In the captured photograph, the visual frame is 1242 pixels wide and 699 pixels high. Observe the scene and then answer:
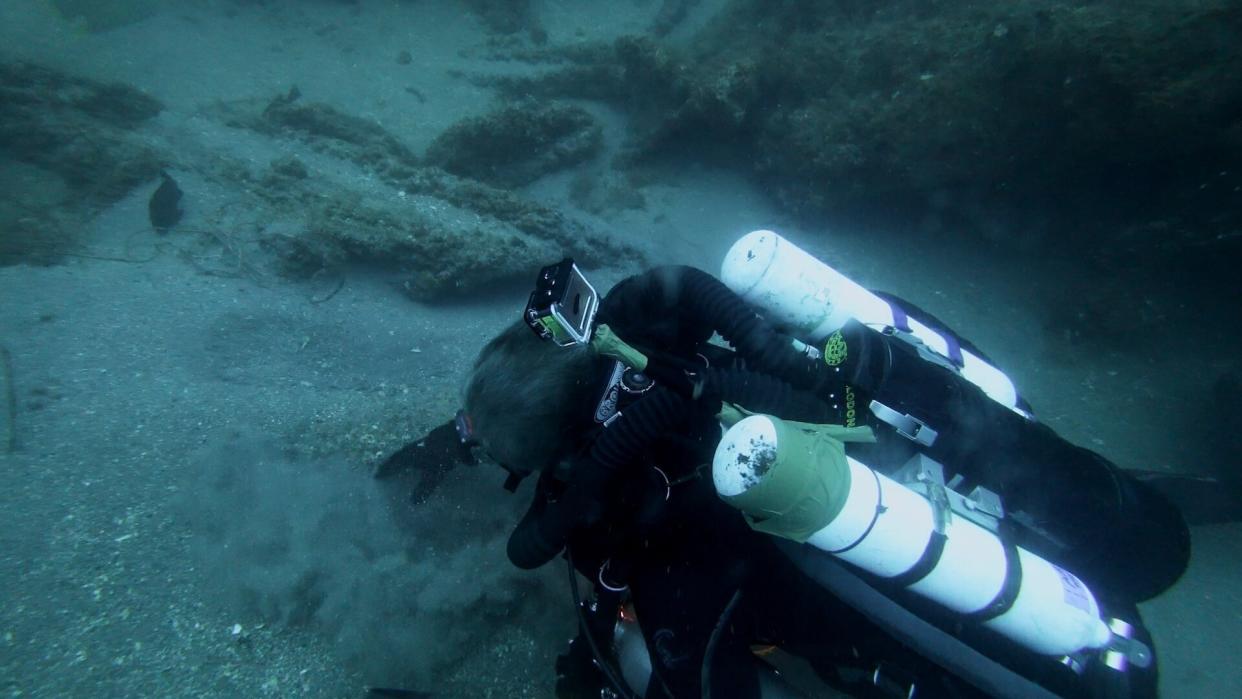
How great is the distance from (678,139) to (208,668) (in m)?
8.54

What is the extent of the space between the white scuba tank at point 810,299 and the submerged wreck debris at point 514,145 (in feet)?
20.3

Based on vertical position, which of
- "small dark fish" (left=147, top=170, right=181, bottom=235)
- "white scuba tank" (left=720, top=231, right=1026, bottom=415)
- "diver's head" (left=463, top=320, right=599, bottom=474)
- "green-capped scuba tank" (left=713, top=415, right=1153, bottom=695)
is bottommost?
"small dark fish" (left=147, top=170, right=181, bottom=235)

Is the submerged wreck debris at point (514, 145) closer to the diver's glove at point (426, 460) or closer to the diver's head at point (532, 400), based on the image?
the diver's glove at point (426, 460)

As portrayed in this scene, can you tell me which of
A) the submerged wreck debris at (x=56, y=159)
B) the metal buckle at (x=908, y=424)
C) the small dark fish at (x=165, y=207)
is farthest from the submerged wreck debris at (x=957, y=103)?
the submerged wreck debris at (x=56, y=159)

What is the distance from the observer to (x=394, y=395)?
456cm

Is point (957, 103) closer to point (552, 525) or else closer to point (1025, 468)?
point (1025, 468)

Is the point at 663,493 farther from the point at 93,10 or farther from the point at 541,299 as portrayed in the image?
the point at 93,10

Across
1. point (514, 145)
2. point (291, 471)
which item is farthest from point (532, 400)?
point (514, 145)

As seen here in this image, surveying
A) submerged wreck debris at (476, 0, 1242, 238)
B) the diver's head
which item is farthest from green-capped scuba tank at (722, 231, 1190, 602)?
submerged wreck debris at (476, 0, 1242, 238)

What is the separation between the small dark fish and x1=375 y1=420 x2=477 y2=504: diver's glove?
453 centimetres

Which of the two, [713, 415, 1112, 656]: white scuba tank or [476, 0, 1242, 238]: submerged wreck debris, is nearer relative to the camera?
[713, 415, 1112, 656]: white scuba tank

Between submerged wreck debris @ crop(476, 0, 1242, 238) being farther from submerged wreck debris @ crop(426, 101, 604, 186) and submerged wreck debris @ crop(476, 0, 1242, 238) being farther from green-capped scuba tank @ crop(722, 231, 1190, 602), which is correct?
green-capped scuba tank @ crop(722, 231, 1190, 602)

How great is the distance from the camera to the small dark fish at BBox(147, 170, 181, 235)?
5.84 m

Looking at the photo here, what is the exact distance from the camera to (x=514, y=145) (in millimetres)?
8508
